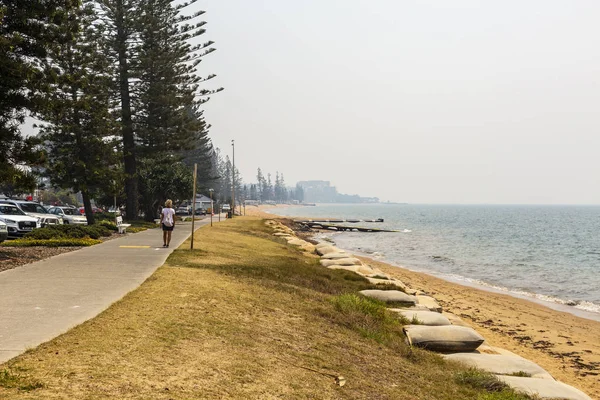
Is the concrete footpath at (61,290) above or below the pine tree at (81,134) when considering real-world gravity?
below

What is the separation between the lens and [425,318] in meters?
11.0

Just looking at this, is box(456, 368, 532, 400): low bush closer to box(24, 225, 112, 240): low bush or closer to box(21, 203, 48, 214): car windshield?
box(24, 225, 112, 240): low bush

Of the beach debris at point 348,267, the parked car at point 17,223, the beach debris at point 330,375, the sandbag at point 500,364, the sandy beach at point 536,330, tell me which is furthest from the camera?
the parked car at point 17,223

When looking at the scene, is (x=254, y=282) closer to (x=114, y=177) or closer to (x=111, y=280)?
(x=111, y=280)

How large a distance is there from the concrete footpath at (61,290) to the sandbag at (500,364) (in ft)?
19.2

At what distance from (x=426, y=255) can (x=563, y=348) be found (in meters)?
27.9

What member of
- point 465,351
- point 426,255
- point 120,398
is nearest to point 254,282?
point 465,351

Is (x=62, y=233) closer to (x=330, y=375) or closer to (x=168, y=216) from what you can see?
(x=168, y=216)

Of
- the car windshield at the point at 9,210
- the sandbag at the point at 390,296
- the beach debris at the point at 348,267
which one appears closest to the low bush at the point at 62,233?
the car windshield at the point at 9,210

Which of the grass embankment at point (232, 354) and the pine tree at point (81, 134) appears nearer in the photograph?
the grass embankment at point (232, 354)

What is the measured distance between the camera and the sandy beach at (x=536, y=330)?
1184 centimetres

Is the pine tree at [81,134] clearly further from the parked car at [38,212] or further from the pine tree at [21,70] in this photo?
the pine tree at [21,70]

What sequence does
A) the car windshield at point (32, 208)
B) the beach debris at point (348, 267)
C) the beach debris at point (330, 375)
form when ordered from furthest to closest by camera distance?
the car windshield at point (32, 208) → the beach debris at point (348, 267) → the beach debris at point (330, 375)

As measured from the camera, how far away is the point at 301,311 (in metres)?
9.54
